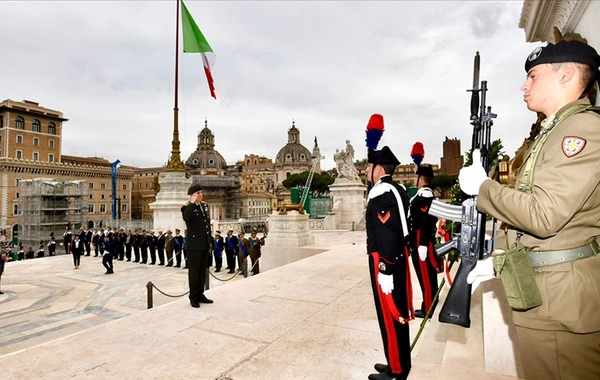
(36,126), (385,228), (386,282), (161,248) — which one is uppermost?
(36,126)

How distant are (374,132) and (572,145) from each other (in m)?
2.47

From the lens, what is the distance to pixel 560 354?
4.86ft

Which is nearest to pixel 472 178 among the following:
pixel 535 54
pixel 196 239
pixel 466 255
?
pixel 466 255

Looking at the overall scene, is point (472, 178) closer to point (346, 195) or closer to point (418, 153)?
point (418, 153)

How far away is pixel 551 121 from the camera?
1.70 metres

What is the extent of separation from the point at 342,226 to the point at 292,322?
16866 mm

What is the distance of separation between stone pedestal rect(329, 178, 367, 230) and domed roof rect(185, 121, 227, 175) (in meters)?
96.5

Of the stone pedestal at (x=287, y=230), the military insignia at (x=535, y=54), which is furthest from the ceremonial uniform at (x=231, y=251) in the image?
the military insignia at (x=535, y=54)

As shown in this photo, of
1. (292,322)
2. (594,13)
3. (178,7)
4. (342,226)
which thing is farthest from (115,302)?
(178,7)

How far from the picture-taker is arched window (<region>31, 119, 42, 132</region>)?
6956 cm

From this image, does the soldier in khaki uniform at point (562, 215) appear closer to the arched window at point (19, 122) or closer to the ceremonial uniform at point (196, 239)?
the ceremonial uniform at point (196, 239)

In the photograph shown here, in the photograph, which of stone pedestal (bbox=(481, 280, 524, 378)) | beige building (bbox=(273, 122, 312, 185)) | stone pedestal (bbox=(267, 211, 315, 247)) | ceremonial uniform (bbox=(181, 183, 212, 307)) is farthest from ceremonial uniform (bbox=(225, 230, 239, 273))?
beige building (bbox=(273, 122, 312, 185))

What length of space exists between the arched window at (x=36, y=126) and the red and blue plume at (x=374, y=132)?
288 feet

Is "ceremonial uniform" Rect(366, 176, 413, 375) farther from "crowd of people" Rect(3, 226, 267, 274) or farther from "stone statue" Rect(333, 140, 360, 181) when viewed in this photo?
"stone statue" Rect(333, 140, 360, 181)
